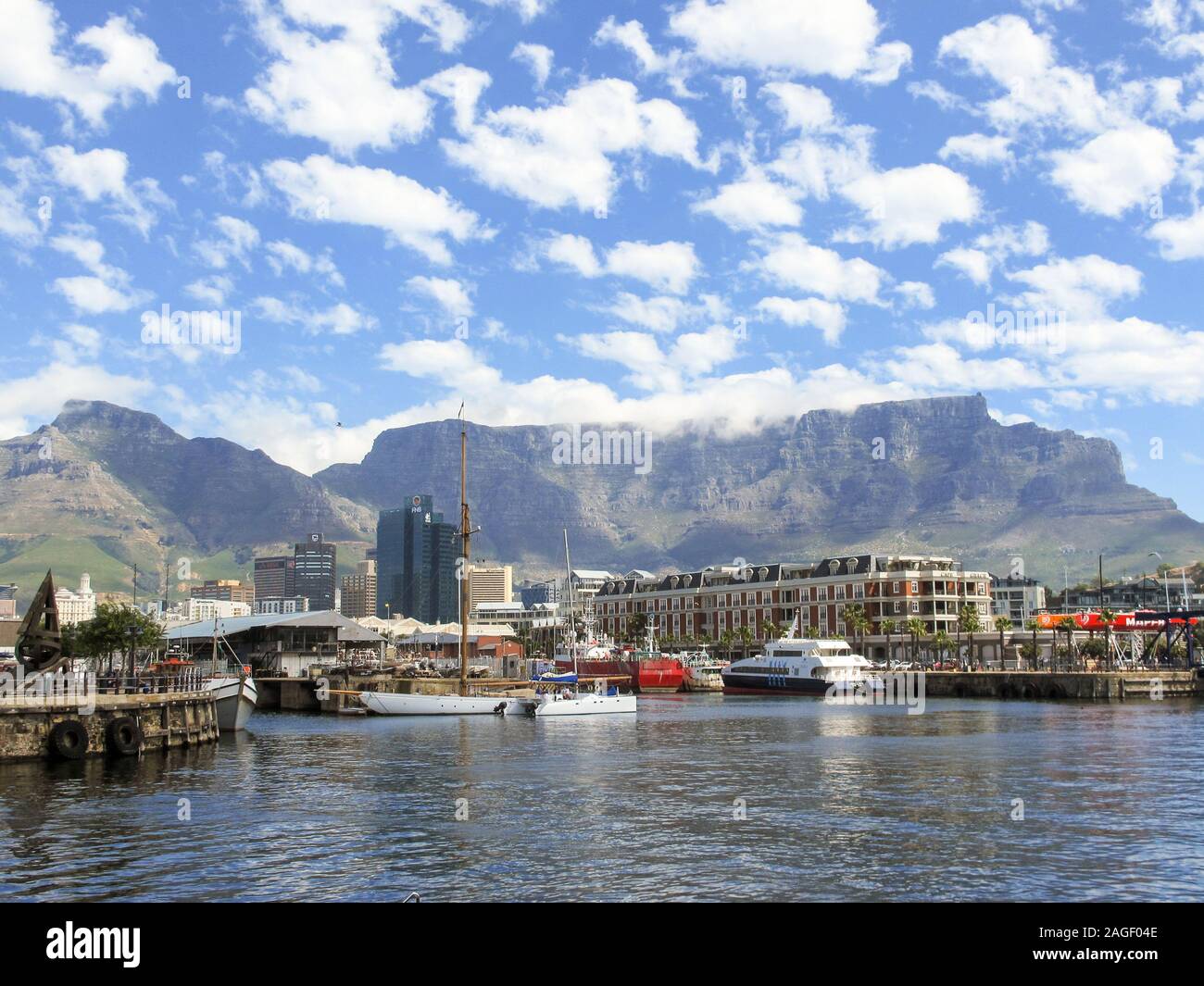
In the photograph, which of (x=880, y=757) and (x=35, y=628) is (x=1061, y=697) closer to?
(x=880, y=757)

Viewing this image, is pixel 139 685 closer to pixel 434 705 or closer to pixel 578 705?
pixel 434 705

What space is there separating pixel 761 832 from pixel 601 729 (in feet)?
160

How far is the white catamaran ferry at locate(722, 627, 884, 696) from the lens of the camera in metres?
130

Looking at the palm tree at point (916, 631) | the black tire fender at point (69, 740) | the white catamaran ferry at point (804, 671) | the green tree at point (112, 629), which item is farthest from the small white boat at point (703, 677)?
the black tire fender at point (69, 740)

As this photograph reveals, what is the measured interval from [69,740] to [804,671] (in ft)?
315

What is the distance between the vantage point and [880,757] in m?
58.1

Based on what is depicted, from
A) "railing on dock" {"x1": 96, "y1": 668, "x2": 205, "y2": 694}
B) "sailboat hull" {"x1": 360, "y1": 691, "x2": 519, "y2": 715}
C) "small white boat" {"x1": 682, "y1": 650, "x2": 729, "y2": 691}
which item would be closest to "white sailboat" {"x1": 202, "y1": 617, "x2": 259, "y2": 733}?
"railing on dock" {"x1": 96, "y1": 668, "x2": 205, "y2": 694}

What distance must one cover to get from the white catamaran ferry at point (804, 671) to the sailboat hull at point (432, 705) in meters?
46.6

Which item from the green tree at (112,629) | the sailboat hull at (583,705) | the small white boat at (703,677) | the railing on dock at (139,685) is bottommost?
the small white boat at (703,677)

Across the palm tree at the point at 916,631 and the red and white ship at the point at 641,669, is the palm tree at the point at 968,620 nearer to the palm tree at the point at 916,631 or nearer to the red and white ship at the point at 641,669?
the palm tree at the point at 916,631

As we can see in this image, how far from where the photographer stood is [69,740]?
5319 cm

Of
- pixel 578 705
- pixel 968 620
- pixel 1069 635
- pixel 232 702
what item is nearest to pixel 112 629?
pixel 232 702

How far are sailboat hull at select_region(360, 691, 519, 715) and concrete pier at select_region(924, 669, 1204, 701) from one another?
63.3 m

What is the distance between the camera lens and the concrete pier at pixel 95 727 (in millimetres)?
52281
